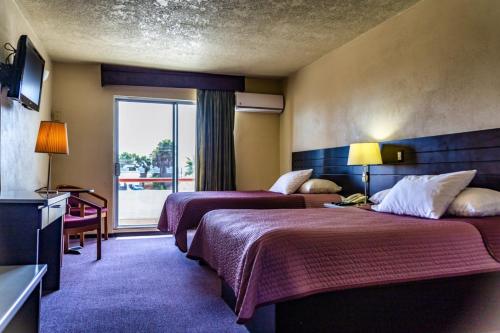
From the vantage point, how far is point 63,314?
241 cm

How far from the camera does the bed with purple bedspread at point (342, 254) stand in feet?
5.56

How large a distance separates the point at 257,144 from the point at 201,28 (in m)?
2.56

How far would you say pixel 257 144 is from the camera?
6059 millimetres

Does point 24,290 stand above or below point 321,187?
below

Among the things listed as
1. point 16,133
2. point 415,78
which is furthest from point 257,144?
point 16,133

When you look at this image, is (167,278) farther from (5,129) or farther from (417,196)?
(417,196)

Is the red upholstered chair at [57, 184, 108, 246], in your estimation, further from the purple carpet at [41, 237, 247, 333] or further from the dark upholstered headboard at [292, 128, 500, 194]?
the dark upholstered headboard at [292, 128, 500, 194]

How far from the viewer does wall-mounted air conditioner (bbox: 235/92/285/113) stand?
5.78 metres

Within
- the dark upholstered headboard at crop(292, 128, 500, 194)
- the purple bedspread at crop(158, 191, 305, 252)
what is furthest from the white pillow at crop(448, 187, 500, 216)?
the purple bedspread at crop(158, 191, 305, 252)

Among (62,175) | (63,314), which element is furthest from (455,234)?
(62,175)

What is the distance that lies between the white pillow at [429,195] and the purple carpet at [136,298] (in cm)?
140

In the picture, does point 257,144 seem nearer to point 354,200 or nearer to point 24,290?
point 354,200

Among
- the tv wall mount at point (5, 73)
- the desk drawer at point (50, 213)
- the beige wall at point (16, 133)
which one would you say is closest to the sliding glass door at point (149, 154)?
the beige wall at point (16, 133)

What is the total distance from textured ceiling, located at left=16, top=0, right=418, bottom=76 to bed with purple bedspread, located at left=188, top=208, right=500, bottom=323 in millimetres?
2126
